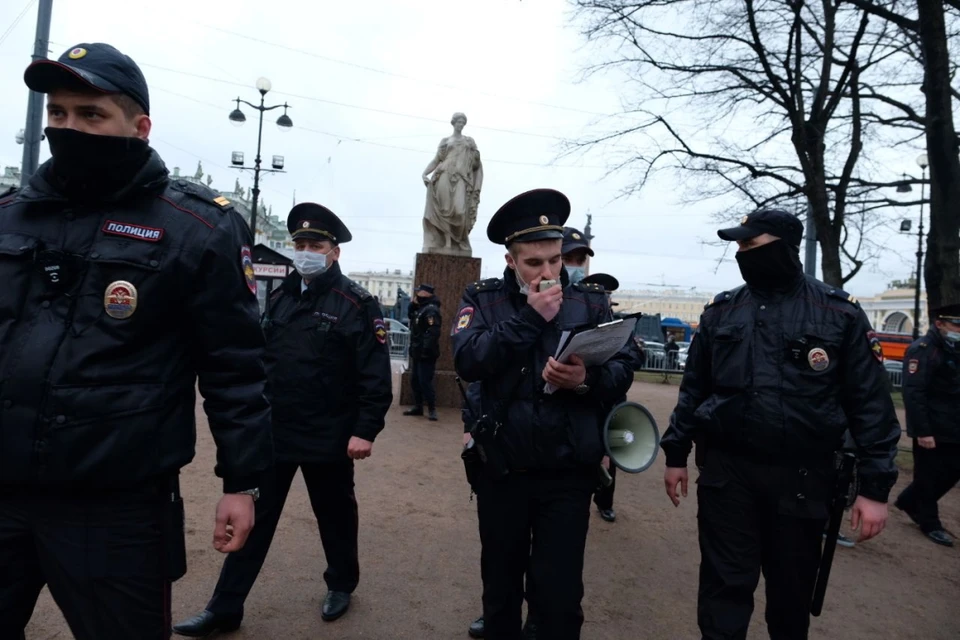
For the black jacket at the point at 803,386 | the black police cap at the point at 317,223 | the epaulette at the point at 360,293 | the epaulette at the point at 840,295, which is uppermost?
the black police cap at the point at 317,223

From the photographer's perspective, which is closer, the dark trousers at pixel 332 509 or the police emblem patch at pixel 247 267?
the police emblem patch at pixel 247 267

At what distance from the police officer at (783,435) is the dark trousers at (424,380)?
22.7ft

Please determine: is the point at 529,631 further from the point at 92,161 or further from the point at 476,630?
the point at 92,161

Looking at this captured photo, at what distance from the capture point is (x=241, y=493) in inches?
77.9

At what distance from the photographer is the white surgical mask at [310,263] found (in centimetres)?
373


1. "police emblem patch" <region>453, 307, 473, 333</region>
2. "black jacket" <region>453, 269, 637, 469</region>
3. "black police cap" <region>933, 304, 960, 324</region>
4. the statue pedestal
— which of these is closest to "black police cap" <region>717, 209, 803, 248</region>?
"black jacket" <region>453, 269, 637, 469</region>

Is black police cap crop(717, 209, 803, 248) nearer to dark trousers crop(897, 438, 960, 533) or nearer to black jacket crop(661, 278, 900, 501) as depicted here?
black jacket crop(661, 278, 900, 501)

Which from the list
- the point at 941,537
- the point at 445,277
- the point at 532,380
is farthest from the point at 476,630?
the point at 445,277

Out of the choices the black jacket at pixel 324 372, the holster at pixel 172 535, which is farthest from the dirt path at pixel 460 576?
the holster at pixel 172 535

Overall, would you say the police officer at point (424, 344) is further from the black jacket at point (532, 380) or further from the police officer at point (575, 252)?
the black jacket at point (532, 380)

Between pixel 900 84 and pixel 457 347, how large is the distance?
11277 millimetres

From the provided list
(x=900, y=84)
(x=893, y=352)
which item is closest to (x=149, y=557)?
(x=900, y=84)

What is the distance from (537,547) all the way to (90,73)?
2269mm

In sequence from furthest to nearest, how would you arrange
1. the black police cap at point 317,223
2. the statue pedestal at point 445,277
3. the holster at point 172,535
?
the statue pedestal at point 445,277
the black police cap at point 317,223
the holster at point 172,535
